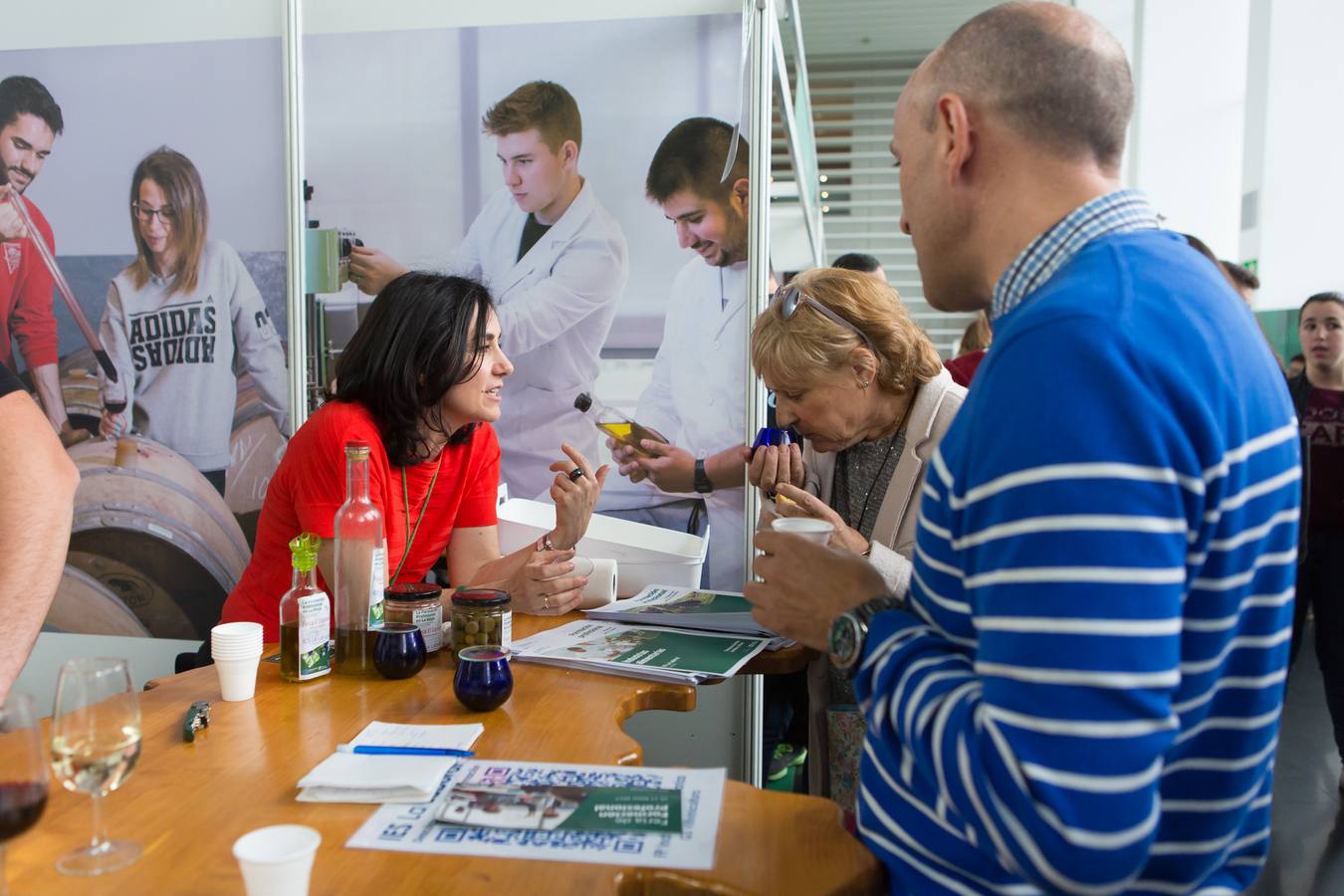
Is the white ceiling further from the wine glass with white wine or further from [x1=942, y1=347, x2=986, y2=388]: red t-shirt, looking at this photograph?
the wine glass with white wine

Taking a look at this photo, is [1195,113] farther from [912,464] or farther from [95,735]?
[95,735]

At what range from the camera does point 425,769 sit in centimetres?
121

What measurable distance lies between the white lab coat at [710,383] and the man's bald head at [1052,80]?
176 centimetres

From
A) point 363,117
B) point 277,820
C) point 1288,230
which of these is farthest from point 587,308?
point 1288,230

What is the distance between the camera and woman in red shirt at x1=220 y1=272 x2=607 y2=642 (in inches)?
82.8

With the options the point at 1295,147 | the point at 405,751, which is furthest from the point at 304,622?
the point at 1295,147

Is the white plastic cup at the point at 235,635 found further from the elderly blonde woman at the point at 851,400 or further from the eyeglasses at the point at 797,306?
the eyeglasses at the point at 797,306

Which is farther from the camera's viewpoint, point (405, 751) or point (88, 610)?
point (88, 610)

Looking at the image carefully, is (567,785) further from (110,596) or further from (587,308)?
(110,596)

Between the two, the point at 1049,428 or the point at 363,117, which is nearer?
the point at 1049,428

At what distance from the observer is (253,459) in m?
3.03

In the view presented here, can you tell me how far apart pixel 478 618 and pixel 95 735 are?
759mm

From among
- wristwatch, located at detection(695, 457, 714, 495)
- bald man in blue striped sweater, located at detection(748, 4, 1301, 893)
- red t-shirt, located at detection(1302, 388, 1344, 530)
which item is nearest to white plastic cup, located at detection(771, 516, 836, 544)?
bald man in blue striped sweater, located at detection(748, 4, 1301, 893)

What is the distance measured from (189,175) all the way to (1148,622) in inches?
122
